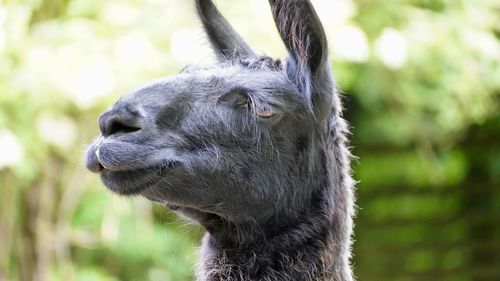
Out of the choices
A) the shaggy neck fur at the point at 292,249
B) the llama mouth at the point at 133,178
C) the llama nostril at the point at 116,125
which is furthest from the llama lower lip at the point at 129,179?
the shaggy neck fur at the point at 292,249

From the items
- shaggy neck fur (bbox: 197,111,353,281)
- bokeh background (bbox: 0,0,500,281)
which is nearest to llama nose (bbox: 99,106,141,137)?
shaggy neck fur (bbox: 197,111,353,281)

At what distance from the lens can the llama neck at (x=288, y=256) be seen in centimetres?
282

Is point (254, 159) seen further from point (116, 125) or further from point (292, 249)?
point (116, 125)

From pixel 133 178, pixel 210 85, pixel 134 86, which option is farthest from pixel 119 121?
pixel 134 86

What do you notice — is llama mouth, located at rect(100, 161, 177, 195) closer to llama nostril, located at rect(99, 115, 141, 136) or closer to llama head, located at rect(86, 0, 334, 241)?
llama head, located at rect(86, 0, 334, 241)

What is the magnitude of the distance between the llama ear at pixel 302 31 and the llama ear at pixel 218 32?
426mm

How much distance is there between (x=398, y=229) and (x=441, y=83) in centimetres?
389

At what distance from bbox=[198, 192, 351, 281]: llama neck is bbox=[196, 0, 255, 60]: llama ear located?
2.32 feet

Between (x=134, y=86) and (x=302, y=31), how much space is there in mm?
2113

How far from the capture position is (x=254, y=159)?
9.04 ft

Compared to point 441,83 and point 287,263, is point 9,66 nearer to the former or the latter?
point 287,263

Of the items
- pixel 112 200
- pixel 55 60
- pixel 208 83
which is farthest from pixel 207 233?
pixel 112 200

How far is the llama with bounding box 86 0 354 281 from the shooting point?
260 cm

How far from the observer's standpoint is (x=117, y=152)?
2480 mm
